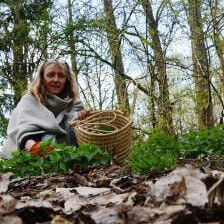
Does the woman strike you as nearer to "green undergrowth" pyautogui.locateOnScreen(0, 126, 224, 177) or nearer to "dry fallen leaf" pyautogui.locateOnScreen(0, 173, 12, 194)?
"green undergrowth" pyautogui.locateOnScreen(0, 126, 224, 177)

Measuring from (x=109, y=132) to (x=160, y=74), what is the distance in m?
5.69

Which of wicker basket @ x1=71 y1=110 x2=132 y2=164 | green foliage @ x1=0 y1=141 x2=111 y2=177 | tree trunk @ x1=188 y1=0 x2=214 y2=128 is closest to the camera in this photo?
green foliage @ x1=0 y1=141 x2=111 y2=177

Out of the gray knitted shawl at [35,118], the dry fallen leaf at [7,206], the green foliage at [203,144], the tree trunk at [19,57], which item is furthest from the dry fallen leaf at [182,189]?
the tree trunk at [19,57]

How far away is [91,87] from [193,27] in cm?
529

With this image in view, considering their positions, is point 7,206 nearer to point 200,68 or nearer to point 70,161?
point 70,161

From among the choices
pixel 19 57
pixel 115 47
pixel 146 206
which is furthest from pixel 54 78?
pixel 19 57

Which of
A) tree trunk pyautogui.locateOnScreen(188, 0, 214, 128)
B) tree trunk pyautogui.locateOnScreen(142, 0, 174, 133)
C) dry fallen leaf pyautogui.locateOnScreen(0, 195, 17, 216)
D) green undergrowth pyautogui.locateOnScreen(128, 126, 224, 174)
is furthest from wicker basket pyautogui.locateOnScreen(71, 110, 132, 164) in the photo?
tree trunk pyautogui.locateOnScreen(188, 0, 214, 128)

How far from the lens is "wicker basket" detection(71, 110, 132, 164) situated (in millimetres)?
4617

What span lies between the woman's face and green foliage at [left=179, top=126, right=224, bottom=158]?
64.4 inches

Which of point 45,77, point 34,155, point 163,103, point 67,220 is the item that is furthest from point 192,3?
point 67,220

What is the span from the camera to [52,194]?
1.97 m

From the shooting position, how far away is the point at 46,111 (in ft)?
18.9

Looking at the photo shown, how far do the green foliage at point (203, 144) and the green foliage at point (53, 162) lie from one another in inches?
47.2

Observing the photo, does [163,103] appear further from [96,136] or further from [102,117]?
[96,136]
